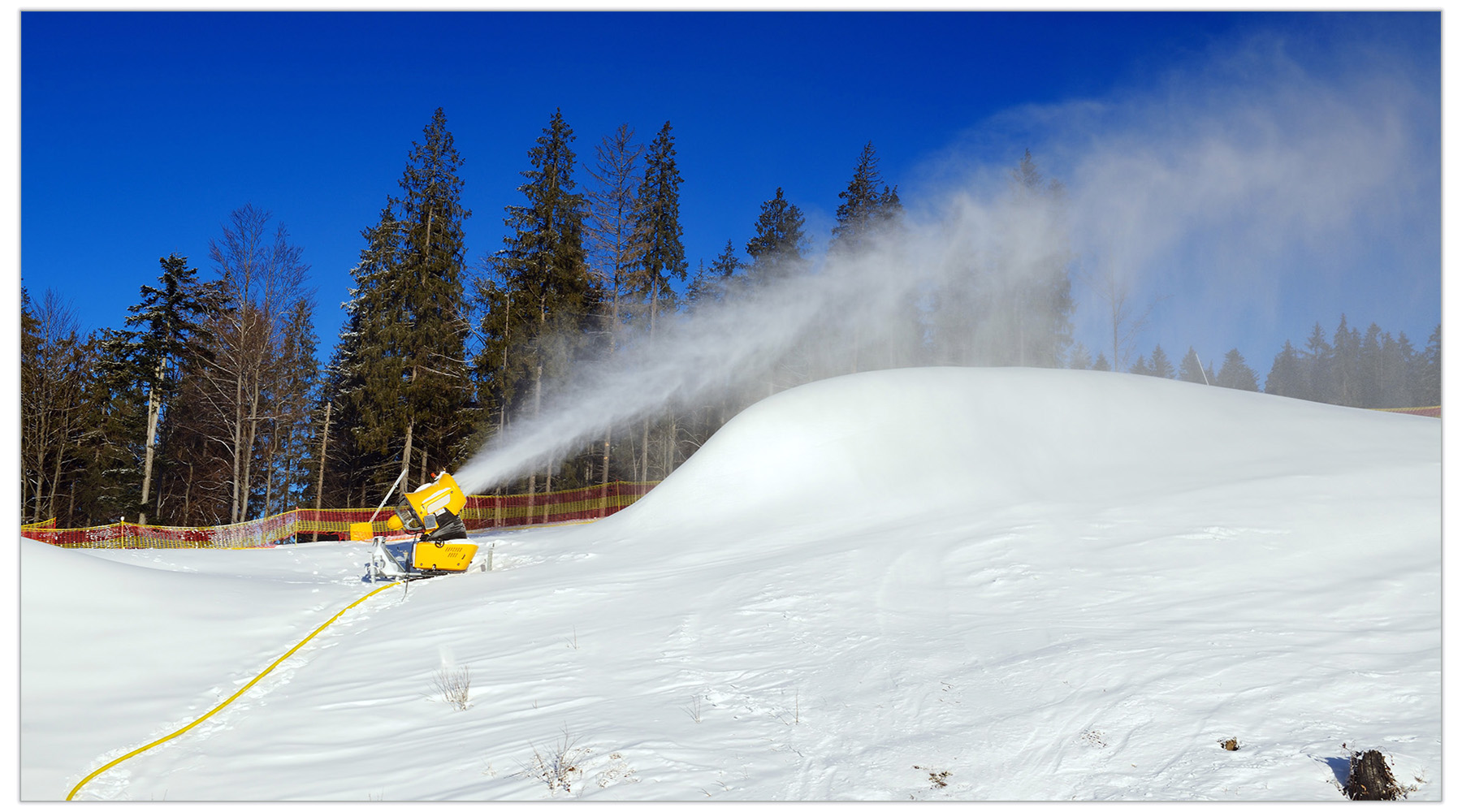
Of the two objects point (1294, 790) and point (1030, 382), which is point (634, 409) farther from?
point (1294, 790)

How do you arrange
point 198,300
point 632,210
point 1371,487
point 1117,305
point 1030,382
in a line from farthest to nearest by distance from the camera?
point 1117,305 → point 632,210 → point 198,300 → point 1030,382 → point 1371,487

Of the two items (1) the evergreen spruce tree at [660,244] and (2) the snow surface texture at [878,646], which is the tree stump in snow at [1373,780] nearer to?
(2) the snow surface texture at [878,646]

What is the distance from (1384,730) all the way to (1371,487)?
19.6 ft

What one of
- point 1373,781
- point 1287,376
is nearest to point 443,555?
point 1373,781

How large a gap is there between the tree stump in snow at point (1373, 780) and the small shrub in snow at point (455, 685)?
5.32 meters

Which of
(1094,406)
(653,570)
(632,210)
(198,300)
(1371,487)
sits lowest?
(653,570)

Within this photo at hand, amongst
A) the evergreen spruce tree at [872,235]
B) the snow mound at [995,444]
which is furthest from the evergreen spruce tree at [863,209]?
the snow mound at [995,444]

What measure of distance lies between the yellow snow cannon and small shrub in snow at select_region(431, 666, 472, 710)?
504 cm

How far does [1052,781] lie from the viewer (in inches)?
159

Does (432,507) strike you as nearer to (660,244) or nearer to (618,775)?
(618,775)

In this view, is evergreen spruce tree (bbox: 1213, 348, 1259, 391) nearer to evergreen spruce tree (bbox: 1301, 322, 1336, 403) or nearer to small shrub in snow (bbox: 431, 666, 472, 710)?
evergreen spruce tree (bbox: 1301, 322, 1336, 403)

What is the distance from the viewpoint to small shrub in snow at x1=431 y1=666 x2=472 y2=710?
570 cm

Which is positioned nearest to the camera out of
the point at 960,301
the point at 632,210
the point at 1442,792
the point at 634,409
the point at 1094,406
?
the point at 1442,792

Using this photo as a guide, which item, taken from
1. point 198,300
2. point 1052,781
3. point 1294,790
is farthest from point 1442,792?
point 198,300
